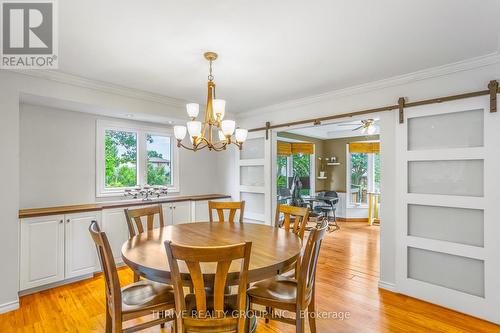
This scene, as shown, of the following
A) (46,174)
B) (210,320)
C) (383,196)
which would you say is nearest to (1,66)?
(46,174)

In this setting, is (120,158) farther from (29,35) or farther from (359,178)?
(359,178)

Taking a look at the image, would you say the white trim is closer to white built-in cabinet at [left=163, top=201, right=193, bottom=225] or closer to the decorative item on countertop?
the decorative item on countertop

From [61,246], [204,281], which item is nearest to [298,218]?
[204,281]

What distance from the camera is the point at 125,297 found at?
70.9 inches

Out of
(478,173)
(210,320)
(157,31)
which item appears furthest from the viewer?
(478,173)

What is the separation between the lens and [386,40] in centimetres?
216

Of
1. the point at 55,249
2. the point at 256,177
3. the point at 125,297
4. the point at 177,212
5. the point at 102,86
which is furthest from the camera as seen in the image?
the point at 256,177

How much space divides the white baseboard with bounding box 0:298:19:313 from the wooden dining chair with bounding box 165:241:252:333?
91.3 inches

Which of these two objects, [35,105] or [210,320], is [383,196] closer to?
[210,320]

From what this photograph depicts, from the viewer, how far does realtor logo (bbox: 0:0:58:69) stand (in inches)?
69.6

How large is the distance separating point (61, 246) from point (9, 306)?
2.25 feet

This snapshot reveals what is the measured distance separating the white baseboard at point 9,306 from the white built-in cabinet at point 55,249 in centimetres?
23

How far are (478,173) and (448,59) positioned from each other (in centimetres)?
115

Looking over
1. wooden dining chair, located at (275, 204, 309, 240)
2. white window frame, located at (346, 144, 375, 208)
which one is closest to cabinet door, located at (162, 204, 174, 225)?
wooden dining chair, located at (275, 204, 309, 240)
